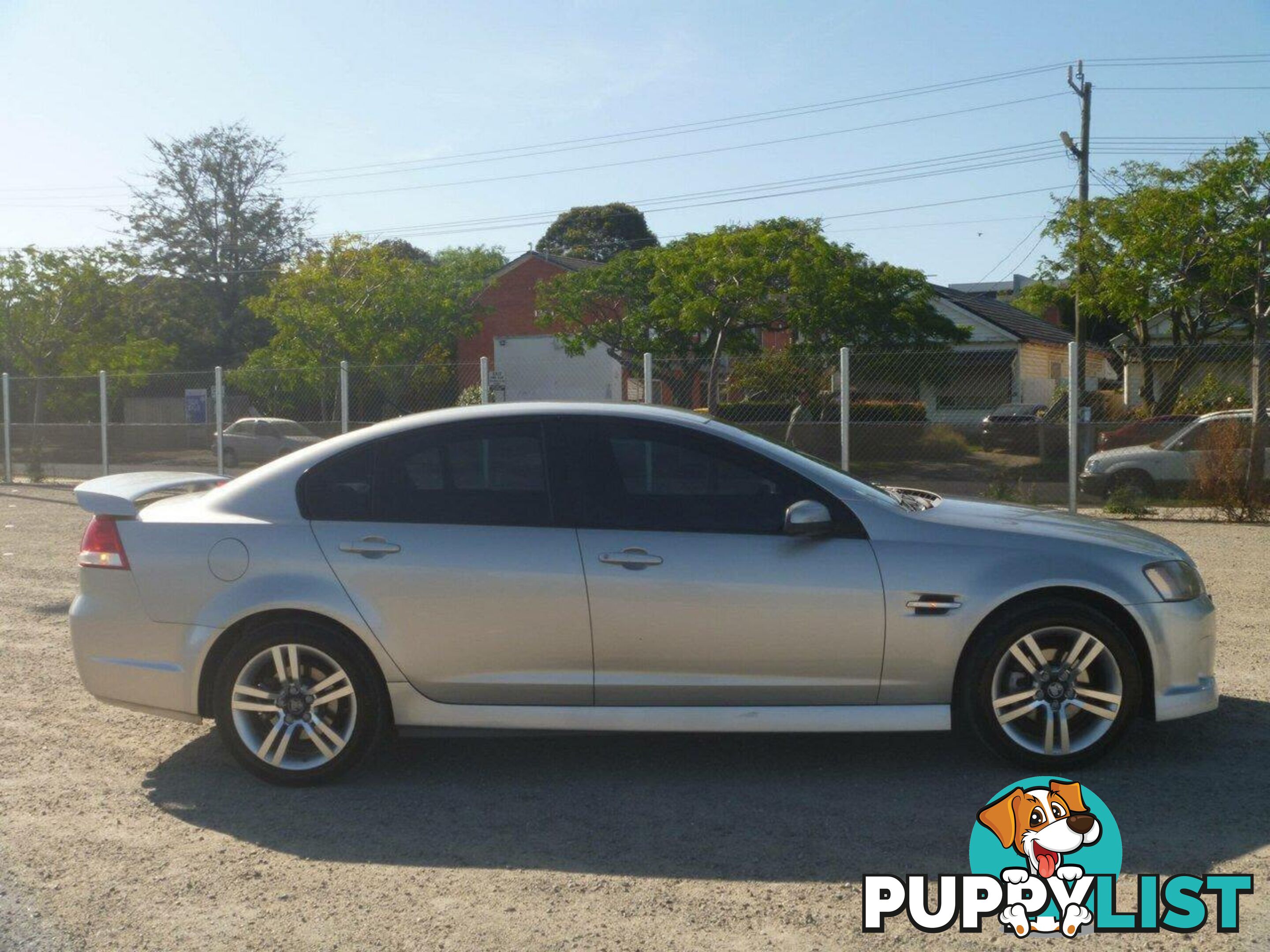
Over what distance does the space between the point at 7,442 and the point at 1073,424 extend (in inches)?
752

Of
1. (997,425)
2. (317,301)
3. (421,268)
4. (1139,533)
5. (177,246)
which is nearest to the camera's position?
(1139,533)

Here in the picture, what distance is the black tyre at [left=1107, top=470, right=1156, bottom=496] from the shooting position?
15172mm

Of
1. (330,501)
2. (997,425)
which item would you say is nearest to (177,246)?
(997,425)

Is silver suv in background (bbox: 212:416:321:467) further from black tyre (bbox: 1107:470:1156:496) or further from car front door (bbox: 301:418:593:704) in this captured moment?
car front door (bbox: 301:418:593:704)

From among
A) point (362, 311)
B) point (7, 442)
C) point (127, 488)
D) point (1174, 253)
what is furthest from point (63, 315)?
point (127, 488)

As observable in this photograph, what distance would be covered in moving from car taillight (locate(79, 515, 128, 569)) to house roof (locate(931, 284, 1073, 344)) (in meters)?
32.6

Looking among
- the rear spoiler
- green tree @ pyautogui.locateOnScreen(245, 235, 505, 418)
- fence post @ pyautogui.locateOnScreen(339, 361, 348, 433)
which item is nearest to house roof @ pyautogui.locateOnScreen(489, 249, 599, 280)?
green tree @ pyautogui.locateOnScreen(245, 235, 505, 418)

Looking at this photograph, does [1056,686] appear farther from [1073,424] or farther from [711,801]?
[1073,424]

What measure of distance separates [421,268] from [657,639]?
35624mm

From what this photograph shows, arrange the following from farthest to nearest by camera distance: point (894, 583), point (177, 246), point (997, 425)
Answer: point (177, 246)
point (997, 425)
point (894, 583)

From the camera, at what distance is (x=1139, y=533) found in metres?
5.65

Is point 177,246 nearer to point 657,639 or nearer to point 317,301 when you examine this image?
point 317,301

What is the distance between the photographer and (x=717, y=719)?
197 inches

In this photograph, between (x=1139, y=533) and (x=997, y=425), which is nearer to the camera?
(x=1139, y=533)
